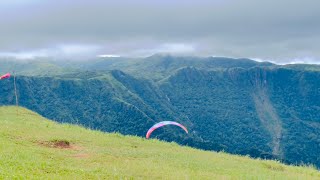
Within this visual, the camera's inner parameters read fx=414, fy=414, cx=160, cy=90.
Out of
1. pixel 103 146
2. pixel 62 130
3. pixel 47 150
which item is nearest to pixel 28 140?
pixel 47 150

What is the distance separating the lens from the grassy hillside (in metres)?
23.9

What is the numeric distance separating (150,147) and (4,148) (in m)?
15.1

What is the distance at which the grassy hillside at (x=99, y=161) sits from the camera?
23.9 meters

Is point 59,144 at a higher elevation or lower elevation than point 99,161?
lower

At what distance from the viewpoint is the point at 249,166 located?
34531 mm

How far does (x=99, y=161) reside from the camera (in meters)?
28.8

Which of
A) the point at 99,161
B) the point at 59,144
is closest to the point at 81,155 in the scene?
the point at 99,161

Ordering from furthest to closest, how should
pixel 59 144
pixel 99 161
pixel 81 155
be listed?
1. pixel 59 144
2. pixel 81 155
3. pixel 99 161

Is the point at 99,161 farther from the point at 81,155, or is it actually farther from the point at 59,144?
the point at 59,144

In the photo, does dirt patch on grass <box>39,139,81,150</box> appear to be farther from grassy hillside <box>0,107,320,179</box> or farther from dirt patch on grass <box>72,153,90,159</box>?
dirt patch on grass <box>72,153,90,159</box>

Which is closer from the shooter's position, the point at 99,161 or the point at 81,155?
the point at 99,161

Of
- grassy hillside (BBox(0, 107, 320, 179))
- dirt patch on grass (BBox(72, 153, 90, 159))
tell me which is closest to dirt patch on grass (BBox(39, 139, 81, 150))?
grassy hillside (BBox(0, 107, 320, 179))

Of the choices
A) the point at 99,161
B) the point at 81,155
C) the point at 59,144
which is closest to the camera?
the point at 99,161

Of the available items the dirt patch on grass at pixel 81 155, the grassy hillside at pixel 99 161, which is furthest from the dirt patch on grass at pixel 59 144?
the dirt patch on grass at pixel 81 155
